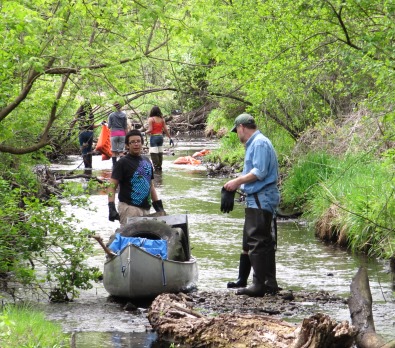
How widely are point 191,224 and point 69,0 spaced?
7.91 metres

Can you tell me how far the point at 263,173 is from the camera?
10.4 metres

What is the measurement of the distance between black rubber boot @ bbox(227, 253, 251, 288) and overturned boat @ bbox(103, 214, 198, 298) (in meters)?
0.55

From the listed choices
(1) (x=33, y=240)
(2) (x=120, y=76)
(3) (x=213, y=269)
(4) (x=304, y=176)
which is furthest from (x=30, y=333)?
(4) (x=304, y=176)

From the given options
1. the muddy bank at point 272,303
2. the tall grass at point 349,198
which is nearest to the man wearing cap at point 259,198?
the muddy bank at point 272,303

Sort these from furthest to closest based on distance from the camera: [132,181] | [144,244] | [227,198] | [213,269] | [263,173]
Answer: [213,269], [132,181], [144,244], [227,198], [263,173]

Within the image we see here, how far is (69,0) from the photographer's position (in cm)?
1035

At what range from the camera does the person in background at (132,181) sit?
1177cm

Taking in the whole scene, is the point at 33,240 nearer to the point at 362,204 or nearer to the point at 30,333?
the point at 30,333

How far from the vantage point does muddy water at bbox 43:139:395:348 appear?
9.71 m

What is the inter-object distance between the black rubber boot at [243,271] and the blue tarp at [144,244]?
3.27ft

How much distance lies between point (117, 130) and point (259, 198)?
12580mm

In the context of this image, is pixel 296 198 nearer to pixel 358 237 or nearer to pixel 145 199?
pixel 358 237

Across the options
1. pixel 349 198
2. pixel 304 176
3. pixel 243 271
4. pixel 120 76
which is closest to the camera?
pixel 243 271

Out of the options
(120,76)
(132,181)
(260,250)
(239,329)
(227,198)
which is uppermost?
(120,76)
